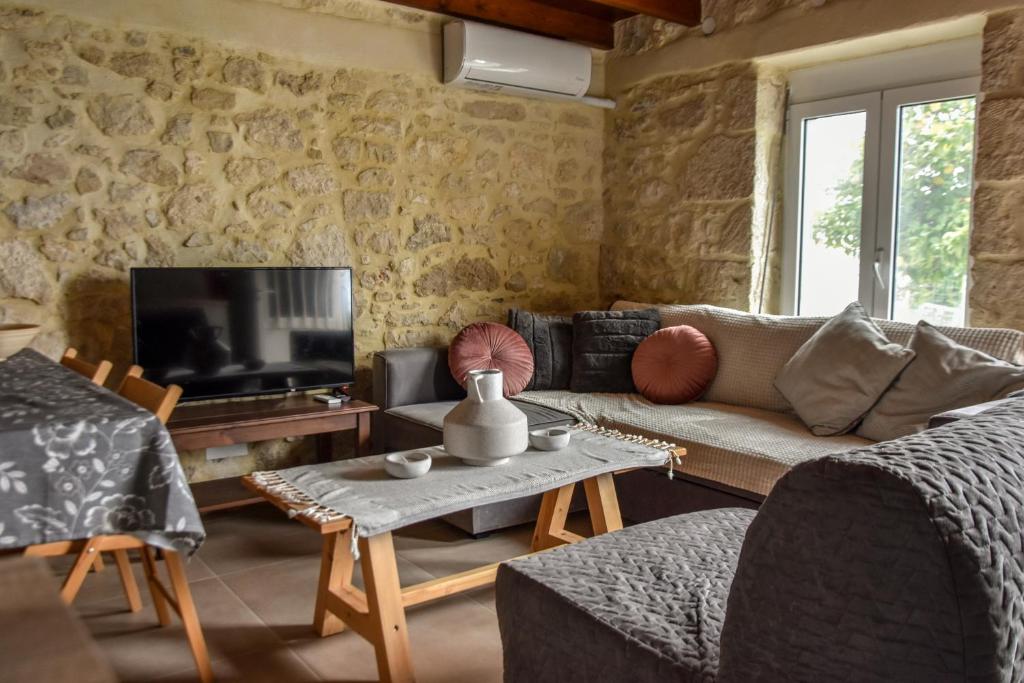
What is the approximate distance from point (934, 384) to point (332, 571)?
2.11 metres

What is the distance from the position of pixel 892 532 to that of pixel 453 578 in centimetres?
175

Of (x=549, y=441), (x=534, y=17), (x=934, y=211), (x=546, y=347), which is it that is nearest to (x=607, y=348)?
(x=546, y=347)

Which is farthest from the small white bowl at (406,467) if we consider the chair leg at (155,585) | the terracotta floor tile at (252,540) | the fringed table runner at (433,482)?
the terracotta floor tile at (252,540)

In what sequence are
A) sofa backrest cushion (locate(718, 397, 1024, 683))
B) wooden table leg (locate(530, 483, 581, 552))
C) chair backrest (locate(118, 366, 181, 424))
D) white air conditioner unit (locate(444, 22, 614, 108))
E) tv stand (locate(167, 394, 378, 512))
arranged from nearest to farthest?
sofa backrest cushion (locate(718, 397, 1024, 683)) < chair backrest (locate(118, 366, 181, 424)) < wooden table leg (locate(530, 483, 581, 552)) < tv stand (locate(167, 394, 378, 512)) < white air conditioner unit (locate(444, 22, 614, 108))

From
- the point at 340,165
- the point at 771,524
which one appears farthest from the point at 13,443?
the point at 340,165

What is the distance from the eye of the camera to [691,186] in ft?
14.8

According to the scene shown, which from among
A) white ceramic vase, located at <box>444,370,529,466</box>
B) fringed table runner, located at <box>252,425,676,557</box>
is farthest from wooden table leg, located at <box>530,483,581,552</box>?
white ceramic vase, located at <box>444,370,529,466</box>

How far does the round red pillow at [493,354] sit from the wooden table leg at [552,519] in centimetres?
114

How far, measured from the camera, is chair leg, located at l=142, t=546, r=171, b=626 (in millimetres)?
2488

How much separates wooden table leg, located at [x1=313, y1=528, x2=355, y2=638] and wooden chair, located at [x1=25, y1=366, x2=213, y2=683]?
343 millimetres

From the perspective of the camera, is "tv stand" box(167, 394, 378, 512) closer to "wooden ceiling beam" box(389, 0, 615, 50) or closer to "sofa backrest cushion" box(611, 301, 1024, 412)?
"sofa backrest cushion" box(611, 301, 1024, 412)

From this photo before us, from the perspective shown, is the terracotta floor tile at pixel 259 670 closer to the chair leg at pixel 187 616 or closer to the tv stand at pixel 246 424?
the chair leg at pixel 187 616

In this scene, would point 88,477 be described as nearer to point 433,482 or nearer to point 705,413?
point 433,482

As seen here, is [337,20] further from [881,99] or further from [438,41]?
[881,99]
